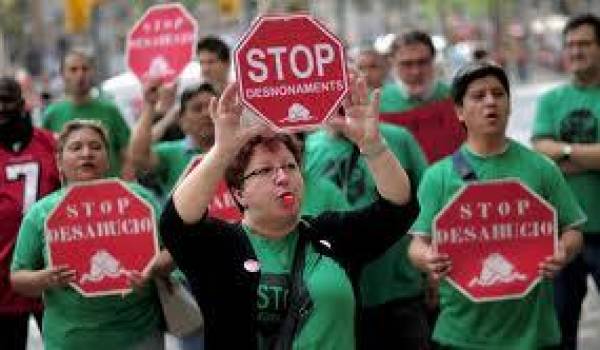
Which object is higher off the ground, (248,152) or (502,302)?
(248,152)

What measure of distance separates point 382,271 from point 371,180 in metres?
0.44

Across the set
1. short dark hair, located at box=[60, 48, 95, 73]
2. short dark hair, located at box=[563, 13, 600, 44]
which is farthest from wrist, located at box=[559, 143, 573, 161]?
short dark hair, located at box=[60, 48, 95, 73]

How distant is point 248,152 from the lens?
11.6 feet

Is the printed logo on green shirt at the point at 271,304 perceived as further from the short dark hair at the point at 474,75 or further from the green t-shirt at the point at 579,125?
the green t-shirt at the point at 579,125

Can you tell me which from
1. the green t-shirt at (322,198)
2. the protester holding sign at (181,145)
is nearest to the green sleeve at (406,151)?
the green t-shirt at (322,198)

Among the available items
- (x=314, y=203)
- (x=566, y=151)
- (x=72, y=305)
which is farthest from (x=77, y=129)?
(x=566, y=151)

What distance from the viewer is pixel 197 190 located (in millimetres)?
3357

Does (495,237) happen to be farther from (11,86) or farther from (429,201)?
(11,86)

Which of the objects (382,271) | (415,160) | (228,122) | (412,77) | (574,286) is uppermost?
(228,122)

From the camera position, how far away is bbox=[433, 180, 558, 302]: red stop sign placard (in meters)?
4.48

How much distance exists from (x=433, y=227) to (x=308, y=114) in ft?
3.53

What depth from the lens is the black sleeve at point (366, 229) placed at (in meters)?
3.61

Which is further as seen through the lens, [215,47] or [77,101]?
[77,101]

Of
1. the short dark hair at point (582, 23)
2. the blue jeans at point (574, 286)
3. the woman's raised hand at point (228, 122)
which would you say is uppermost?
the woman's raised hand at point (228, 122)
